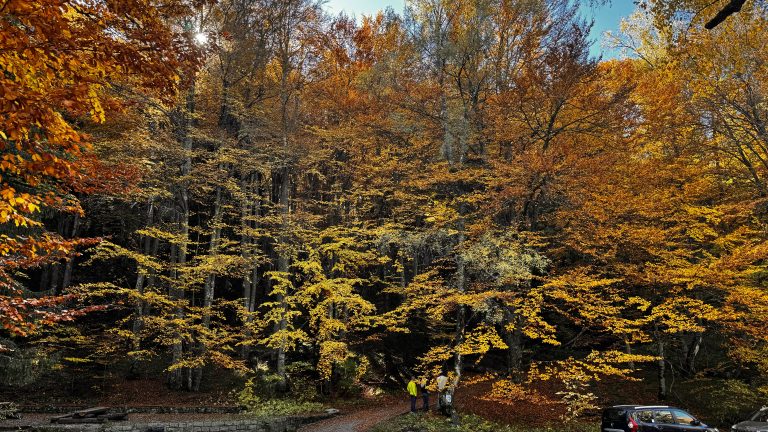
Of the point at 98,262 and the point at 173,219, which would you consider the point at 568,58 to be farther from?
the point at 98,262

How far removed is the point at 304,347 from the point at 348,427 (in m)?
8.12

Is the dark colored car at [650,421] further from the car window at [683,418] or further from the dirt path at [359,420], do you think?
the dirt path at [359,420]

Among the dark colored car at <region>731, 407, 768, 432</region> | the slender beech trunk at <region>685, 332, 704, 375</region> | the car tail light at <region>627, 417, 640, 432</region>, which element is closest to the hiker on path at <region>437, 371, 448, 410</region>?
the car tail light at <region>627, 417, 640, 432</region>

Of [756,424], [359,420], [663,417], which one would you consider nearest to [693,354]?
[756,424]

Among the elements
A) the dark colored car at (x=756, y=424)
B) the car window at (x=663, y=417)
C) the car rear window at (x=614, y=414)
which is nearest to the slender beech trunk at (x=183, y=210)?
the car rear window at (x=614, y=414)

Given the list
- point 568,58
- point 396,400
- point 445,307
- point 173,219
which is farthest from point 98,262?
point 568,58

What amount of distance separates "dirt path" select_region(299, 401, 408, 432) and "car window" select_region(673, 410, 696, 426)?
8.90 meters

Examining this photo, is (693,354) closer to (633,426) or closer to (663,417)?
(663,417)

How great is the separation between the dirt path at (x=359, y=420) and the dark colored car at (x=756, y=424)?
34.2 feet

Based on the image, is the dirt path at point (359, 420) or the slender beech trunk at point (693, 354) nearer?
the dirt path at point (359, 420)

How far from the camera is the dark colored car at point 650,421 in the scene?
11.0 meters

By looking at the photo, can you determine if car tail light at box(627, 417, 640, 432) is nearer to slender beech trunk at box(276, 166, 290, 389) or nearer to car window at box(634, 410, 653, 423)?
car window at box(634, 410, 653, 423)

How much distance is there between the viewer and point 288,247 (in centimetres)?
1788

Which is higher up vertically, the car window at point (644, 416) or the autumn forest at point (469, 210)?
the autumn forest at point (469, 210)
